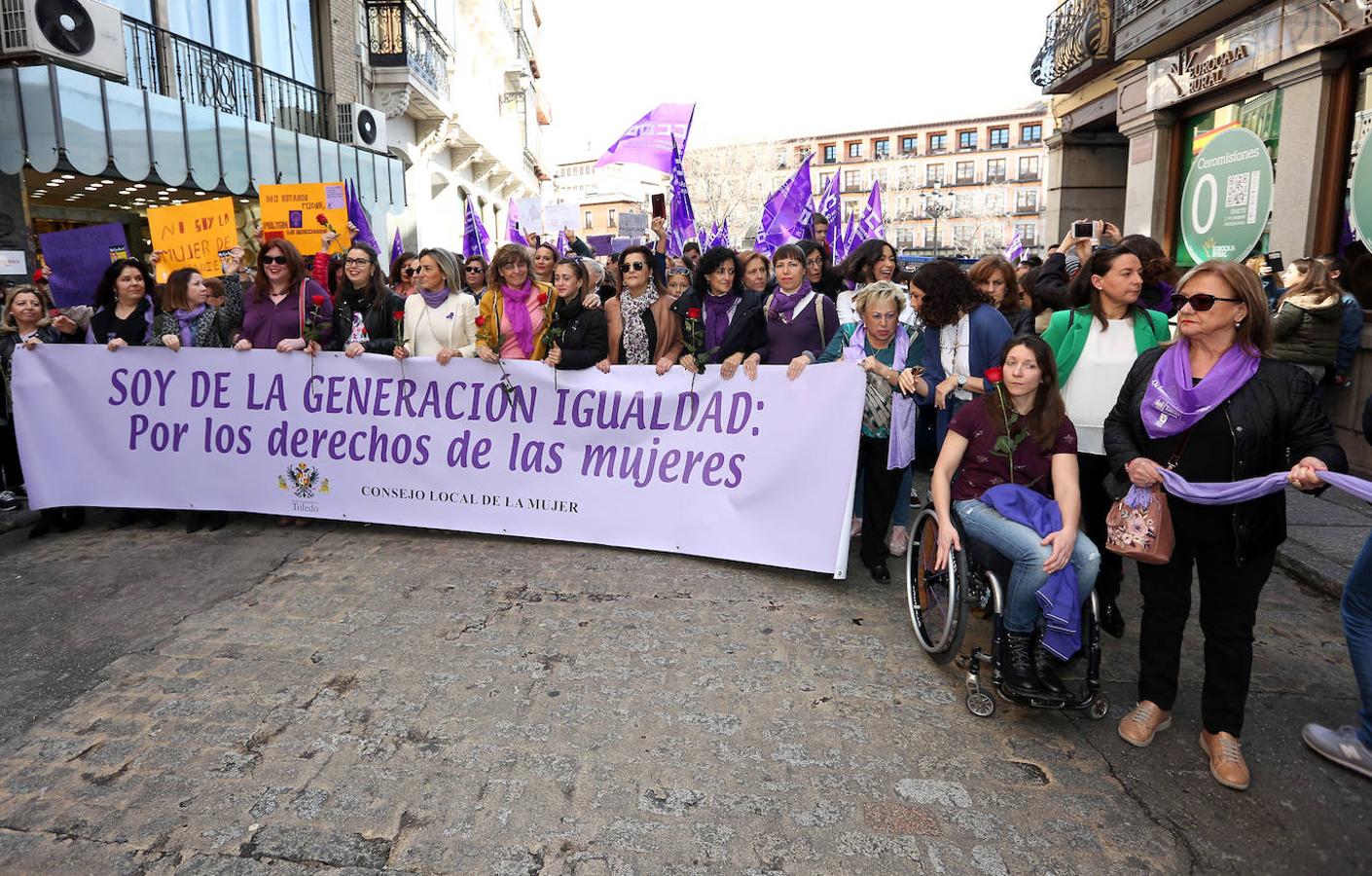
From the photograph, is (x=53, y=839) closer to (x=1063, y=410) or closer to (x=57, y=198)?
(x=1063, y=410)

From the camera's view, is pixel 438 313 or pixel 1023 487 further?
pixel 438 313

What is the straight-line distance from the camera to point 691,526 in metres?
5.07

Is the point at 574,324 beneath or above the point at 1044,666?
above

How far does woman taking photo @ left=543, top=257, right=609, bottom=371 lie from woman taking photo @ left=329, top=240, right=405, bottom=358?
128 centimetres

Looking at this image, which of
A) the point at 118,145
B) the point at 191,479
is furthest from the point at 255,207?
the point at 191,479

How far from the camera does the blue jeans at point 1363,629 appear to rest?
9.59 ft

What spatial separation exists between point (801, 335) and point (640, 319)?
1091 millimetres

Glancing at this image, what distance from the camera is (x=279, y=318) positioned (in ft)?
18.9

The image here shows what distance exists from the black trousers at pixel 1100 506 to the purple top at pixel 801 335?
66.8 inches

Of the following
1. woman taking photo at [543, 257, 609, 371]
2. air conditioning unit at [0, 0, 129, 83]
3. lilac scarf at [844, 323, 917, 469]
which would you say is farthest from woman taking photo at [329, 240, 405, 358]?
air conditioning unit at [0, 0, 129, 83]

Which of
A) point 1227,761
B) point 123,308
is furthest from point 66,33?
point 1227,761

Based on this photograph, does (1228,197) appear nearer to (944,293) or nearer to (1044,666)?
(944,293)

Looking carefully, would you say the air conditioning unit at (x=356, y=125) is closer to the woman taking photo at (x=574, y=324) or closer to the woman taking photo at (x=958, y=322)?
the woman taking photo at (x=574, y=324)

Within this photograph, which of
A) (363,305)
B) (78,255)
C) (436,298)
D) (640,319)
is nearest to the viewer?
(640,319)
